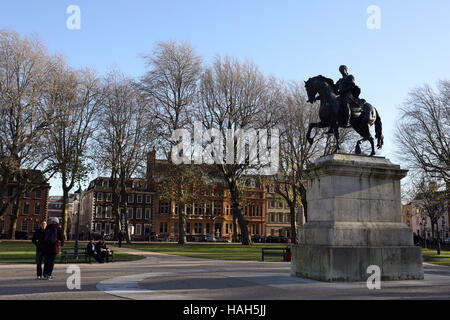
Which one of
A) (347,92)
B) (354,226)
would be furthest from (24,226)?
(354,226)

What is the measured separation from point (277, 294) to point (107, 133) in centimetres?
3979

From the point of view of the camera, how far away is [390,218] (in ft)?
45.4

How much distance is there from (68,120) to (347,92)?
112ft

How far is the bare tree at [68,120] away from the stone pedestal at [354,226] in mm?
31673

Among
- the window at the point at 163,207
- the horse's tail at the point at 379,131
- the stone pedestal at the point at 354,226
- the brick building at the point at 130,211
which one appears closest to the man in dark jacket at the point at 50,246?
the stone pedestal at the point at 354,226

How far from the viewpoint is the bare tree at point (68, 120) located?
4054 cm

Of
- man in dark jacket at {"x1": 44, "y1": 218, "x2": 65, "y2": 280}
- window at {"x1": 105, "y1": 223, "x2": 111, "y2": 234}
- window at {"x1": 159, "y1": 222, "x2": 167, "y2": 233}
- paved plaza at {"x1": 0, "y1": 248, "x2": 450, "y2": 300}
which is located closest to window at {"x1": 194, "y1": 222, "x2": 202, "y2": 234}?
window at {"x1": 159, "y1": 222, "x2": 167, "y2": 233}

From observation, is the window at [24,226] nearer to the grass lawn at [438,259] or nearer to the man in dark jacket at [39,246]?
the grass lawn at [438,259]

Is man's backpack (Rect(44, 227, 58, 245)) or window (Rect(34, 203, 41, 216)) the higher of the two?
window (Rect(34, 203, 41, 216))

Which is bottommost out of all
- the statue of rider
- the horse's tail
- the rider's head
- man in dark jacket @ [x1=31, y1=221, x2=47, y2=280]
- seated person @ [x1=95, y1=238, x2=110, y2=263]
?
seated person @ [x1=95, y1=238, x2=110, y2=263]

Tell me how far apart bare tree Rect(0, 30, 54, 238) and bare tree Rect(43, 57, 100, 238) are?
3.54ft

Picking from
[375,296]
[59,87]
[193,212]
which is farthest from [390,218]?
[193,212]

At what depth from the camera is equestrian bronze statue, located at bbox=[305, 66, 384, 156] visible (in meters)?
14.4

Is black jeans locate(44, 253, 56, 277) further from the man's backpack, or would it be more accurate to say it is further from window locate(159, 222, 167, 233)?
window locate(159, 222, 167, 233)
